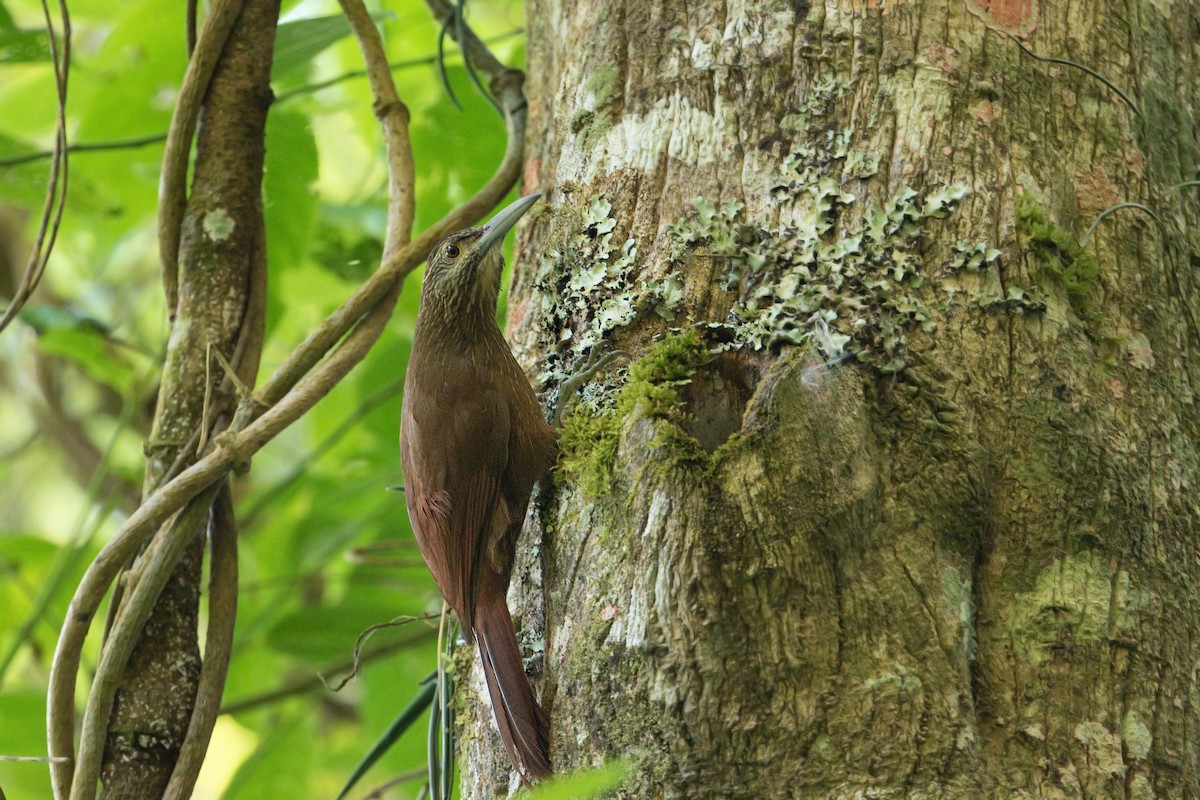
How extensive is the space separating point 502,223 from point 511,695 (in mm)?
1089

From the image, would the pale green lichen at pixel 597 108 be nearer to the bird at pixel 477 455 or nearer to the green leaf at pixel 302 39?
the bird at pixel 477 455

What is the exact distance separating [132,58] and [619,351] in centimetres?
191

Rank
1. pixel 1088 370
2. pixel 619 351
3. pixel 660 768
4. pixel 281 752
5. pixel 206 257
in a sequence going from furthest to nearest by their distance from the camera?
pixel 281 752, pixel 206 257, pixel 619 351, pixel 1088 370, pixel 660 768

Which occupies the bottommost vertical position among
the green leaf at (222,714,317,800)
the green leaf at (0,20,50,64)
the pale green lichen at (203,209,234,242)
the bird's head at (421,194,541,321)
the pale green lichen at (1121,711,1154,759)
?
the green leaf at (222,714,317,800)

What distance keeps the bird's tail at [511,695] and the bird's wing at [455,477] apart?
0.10m

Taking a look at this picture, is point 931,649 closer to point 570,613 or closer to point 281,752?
Result: point 570,613

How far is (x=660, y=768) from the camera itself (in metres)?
1.42

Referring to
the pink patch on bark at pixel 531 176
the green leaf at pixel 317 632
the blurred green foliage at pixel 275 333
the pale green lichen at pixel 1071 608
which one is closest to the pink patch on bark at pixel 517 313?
the pink patch on bark at pixel 531 176

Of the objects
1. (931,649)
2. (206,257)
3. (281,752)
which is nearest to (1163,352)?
(931,649)

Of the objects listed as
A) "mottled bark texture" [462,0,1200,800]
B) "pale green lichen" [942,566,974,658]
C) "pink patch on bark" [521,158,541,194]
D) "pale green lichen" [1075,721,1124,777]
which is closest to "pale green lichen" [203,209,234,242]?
"pink patch on bark" [521,158,541,194]

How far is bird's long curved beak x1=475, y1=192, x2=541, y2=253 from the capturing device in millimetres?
2215

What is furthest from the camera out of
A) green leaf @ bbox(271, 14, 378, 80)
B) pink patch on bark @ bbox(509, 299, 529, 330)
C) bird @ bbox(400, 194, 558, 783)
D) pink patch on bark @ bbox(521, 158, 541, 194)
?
green leaf @ bbox(271, 14, 378, 80)

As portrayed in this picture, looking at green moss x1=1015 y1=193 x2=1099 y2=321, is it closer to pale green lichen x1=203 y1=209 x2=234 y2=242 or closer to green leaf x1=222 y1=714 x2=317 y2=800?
pale green lichen x1=203 y1=209 x2=234 y2=242

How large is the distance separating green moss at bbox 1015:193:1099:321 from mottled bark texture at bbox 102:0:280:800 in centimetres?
153
